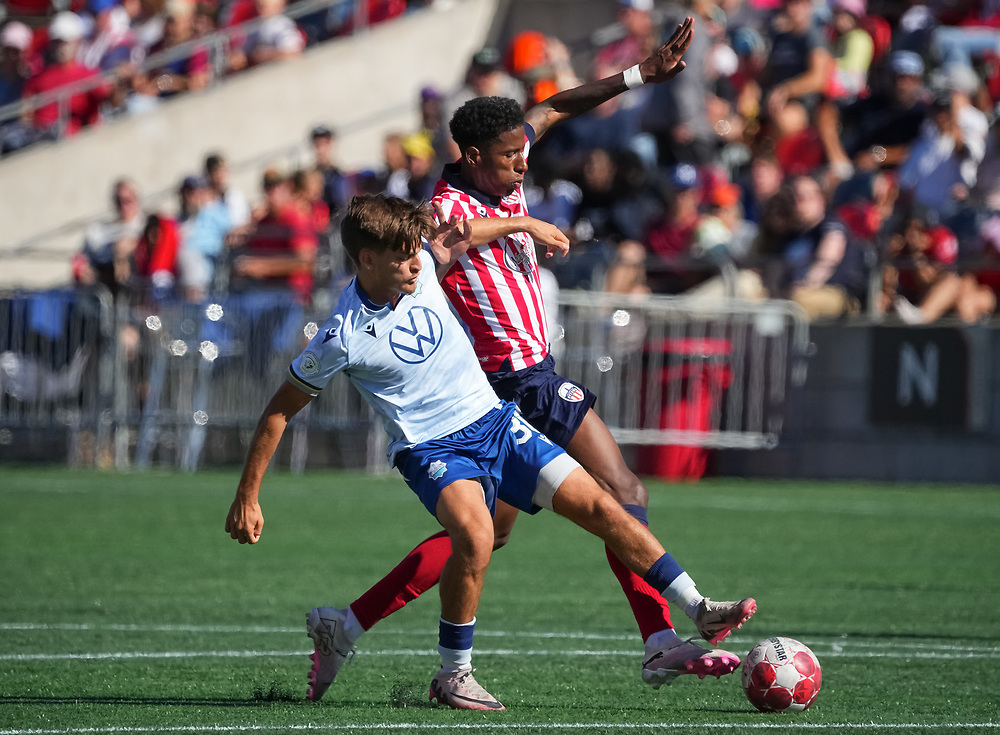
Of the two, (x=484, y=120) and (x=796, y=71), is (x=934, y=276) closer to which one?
(x=796, y=71)

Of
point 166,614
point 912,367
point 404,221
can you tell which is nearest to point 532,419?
point 404,221

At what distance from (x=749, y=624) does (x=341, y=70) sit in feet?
47.8

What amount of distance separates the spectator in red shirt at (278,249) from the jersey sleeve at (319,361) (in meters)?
10.4

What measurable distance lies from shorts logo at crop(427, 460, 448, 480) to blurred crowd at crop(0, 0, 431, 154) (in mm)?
15726

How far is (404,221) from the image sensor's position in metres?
5.64

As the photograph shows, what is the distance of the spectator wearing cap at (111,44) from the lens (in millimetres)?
22641

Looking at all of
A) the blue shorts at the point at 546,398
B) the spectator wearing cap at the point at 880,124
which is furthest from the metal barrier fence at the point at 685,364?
the blue shorts at the point at 546,398

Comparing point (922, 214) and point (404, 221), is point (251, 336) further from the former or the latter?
point (404, 221)

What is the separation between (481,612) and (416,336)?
9.00 ft

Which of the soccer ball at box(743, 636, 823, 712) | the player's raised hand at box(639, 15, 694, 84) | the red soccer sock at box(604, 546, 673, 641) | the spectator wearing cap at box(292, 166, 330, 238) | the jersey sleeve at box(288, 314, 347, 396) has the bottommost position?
the soccer ball at box(743, 636, 823, 712)

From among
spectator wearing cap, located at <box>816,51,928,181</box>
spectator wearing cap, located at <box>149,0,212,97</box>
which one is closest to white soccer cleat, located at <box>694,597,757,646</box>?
spectator wearing cap, located at <box>816,51,928,181</box>

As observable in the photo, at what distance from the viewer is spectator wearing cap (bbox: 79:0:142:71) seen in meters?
22.6

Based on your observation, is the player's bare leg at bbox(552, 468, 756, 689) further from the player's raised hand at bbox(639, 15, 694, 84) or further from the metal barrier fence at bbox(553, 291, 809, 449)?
the metal barrier fence at bbox(553, 291, 809, 449)

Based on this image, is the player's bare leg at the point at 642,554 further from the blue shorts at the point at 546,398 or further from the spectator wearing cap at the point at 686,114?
the spectator wearing cap at the point at 686,114
